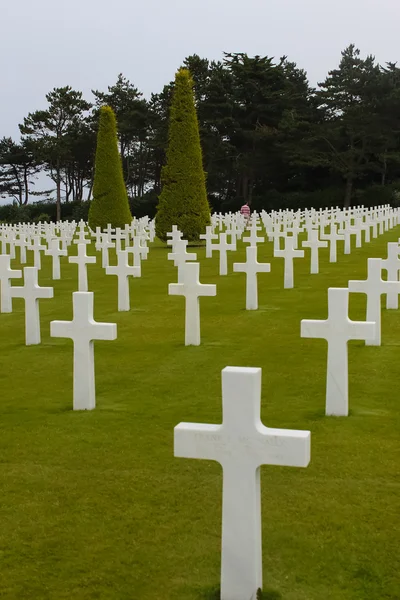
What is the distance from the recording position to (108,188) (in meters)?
30.2

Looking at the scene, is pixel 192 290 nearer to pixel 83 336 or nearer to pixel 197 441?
pixel 83 336

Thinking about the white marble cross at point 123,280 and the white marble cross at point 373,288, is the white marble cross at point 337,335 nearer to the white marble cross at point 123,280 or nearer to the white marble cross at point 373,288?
the white marble cross at point 373,288

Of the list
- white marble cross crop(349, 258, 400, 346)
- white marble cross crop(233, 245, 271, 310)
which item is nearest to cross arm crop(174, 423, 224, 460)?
white marble cross crop(349, 258, 400, 346)

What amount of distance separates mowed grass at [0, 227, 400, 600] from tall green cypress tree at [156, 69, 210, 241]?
15.6m

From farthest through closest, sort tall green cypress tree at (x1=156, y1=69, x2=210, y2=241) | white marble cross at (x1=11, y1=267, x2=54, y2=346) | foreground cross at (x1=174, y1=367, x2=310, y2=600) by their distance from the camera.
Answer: tall green cypress tree at (x1=156, y1=69, x2=210, y2=241), white marble cross at (x1=11, y1=267, x2=54, y2=346), foreground cross at (x1=174, y1=367, x2=310, y2=600)

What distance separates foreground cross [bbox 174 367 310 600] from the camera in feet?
10.5

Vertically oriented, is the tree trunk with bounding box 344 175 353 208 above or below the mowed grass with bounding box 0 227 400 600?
above

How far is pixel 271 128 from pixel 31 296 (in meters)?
43.8

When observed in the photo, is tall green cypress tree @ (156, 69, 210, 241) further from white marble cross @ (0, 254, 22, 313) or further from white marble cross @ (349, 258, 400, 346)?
white marble cross @ (349, 258, 400, 346)

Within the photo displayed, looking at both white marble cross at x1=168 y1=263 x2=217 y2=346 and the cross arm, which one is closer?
the cross arm

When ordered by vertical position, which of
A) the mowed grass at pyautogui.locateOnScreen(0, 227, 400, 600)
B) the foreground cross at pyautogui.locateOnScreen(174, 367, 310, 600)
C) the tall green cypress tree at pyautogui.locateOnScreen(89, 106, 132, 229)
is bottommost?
the mowed grass at pyautogui.locateOnScreen(0, 227, 400, 600)

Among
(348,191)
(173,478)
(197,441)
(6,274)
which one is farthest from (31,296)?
(348,191)

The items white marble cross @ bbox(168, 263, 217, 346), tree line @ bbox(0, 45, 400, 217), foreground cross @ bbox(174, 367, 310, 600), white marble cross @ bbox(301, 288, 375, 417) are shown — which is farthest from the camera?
tree line @ bbox(0, 45, 400, 217)

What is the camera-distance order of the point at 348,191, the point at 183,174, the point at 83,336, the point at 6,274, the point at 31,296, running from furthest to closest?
the point at 348,191
the point at 183,174
the point at 6,274
the point at 31,296
the point at 83,336
